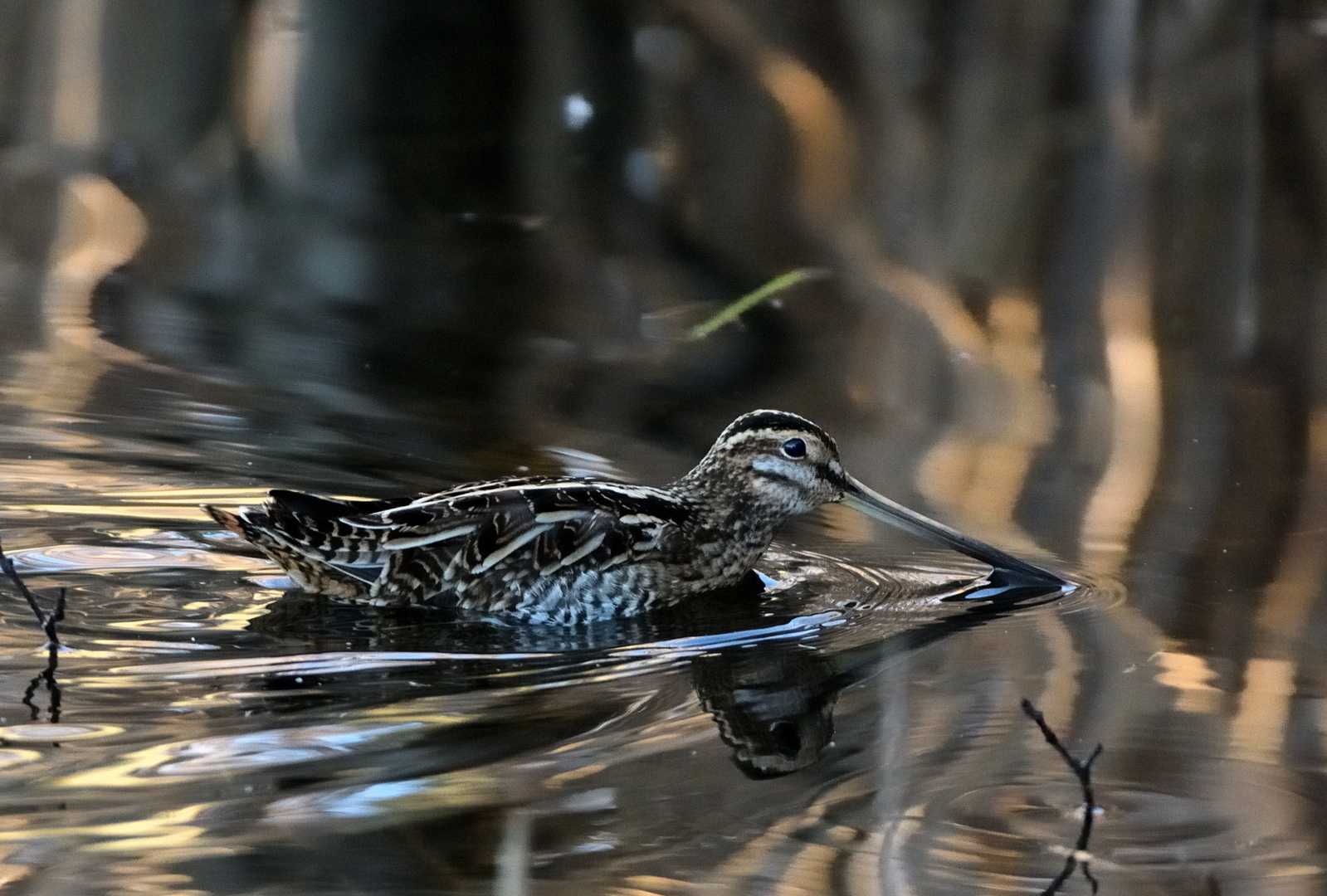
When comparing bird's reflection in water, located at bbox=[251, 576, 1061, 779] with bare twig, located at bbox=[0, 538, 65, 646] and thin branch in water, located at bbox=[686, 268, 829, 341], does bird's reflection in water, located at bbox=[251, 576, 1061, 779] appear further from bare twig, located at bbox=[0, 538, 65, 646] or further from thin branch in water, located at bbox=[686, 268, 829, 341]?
thin branch in water, located at bbox=[686, 268, 829, 341]

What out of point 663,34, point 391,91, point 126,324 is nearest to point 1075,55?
point 663,34

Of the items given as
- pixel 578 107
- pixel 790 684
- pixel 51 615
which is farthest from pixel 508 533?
pixel 578 107

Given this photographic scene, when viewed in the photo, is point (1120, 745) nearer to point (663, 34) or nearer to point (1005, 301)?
point (1005, 301)

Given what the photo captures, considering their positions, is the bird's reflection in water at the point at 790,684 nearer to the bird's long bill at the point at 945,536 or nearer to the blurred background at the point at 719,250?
the bird's long bill at the point at 945,536

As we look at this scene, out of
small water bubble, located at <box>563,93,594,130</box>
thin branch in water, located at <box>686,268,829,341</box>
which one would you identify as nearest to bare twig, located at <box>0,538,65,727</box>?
thin branch in water, located at <box>686,268,829,341</box>

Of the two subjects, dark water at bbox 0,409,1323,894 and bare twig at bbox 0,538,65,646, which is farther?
bare twig at bbox 0,538,65,646

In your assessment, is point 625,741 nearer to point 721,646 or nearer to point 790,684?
point 790,684

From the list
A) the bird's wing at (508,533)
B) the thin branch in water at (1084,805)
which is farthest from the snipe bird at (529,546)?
the thin branch in water at (1084,805)
